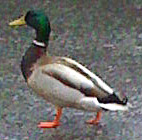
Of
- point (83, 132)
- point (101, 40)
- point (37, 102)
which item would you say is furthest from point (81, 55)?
point (83, 132)

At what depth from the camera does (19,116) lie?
163 inches

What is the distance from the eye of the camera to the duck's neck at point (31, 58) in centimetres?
388

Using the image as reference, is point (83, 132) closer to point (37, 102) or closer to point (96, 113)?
point (96, 113)

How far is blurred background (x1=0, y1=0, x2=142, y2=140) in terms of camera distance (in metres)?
3.98

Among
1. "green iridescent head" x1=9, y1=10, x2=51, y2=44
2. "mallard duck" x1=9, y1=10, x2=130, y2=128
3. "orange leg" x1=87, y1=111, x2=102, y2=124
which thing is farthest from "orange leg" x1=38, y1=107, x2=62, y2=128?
"green iridescent head" x1=9, y1=10, x2=51, y2=44

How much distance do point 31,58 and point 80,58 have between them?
1268 mm

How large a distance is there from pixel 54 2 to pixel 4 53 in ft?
4.79

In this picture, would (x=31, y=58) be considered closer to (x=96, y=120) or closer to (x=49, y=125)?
(x=49, y=125)

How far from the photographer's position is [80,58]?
16.9ft

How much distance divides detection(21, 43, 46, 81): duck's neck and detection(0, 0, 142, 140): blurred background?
403mm

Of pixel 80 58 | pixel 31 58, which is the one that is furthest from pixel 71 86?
pixel 80 58

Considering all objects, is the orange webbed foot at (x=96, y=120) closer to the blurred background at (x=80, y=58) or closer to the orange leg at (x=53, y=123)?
the blurred background at (x=80, y=58)

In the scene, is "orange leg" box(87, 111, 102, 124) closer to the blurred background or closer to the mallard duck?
the blurred background

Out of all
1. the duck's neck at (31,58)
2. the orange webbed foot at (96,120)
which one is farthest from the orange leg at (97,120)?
the duck's neck at (31,58)
